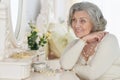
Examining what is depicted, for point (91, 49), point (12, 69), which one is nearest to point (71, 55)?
point (91, 49)

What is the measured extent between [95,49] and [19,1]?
2.98ft

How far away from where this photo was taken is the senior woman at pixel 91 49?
1366 millimetres

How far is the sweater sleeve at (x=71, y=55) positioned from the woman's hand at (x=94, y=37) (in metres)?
0.05

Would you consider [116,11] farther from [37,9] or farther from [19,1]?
[19,1]

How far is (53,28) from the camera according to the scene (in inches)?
110

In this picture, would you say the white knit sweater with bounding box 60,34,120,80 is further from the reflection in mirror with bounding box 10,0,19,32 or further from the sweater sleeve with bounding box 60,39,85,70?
the reflection in mirror with bounding box 10,0,19,32

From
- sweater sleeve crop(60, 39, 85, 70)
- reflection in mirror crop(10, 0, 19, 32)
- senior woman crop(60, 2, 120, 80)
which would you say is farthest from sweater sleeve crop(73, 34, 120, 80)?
reflection in mirror crop(10, 0, 19, 32)

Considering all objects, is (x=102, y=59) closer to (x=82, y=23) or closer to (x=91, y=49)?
(x=91, y=49)

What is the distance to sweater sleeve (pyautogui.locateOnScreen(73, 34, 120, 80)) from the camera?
4.46ft

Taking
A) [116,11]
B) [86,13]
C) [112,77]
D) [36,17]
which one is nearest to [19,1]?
[36,17]

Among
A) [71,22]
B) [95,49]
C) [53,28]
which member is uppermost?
[71,22]

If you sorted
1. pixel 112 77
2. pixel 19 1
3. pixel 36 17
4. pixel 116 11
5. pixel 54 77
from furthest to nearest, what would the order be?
pixel 116 11, pixel 36 17, pixel 19 1, pixel 112 77, pixel 54 77

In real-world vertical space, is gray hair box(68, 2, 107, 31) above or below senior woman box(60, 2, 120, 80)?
above

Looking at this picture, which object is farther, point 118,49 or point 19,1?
point 19,1
